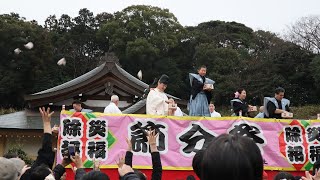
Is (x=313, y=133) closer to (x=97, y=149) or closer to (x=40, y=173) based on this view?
(x=97, y=149)

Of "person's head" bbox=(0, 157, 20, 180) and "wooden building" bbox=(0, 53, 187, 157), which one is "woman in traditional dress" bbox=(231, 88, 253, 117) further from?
"wooden building" bbox=(0, 53, 187, 157)

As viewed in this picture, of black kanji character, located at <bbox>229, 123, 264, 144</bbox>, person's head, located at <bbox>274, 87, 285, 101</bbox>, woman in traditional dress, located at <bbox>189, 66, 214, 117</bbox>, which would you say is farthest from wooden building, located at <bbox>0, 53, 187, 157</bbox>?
black kanji character, located at <bbox>229, 123, 264, 144</bbox>

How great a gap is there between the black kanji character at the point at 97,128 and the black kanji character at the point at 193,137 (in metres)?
1.31

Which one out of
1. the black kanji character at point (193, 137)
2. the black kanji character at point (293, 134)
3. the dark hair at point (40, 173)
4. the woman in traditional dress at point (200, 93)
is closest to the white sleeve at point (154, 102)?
the woman in traditional dress at point (200, 93)

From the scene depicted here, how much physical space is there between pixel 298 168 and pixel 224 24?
130 feet

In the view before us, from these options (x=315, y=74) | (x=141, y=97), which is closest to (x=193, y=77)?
(x=141, y=97)

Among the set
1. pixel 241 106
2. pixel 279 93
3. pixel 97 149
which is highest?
pixel 279 93

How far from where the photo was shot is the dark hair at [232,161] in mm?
1466

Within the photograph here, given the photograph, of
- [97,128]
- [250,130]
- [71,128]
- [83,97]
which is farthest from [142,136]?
[83,97]

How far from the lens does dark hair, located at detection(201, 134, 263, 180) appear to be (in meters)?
1.47

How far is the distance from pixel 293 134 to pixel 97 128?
11.3 ft

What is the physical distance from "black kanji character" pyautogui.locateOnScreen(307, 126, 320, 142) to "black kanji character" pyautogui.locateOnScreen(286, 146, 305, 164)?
26cm

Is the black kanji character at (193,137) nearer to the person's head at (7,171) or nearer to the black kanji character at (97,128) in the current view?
the black kanji character at (97,128)

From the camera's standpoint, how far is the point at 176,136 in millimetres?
6852
